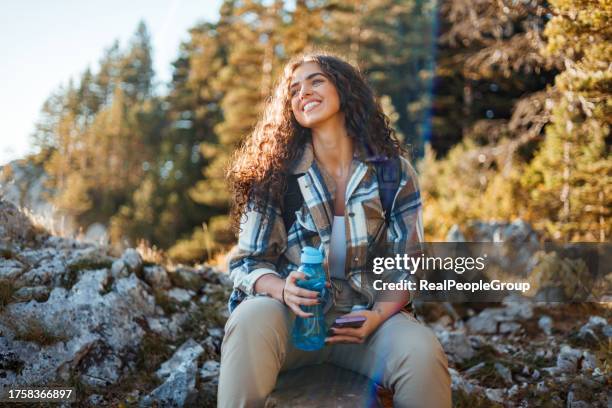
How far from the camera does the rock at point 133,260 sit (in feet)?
12.7

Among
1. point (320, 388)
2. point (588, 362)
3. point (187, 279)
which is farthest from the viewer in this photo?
point (187, 279)

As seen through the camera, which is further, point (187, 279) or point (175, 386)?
point (187, 279)

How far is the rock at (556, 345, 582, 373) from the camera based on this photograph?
3.49m

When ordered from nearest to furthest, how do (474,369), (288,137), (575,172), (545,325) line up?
(288,137) → (474,369) → (545,325) → (575,172)

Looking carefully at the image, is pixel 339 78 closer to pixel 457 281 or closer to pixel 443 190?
pixel 457 281

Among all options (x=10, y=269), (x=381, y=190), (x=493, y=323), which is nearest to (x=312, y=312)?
(x=381, y=190)

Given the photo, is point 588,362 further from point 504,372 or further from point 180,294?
point 180,294

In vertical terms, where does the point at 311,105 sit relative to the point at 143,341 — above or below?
above

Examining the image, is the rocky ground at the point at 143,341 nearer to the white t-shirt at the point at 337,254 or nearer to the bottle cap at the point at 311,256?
the white t-shirt at the point at 337,254

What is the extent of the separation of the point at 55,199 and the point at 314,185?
3116 cm

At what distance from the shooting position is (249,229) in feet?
8.20

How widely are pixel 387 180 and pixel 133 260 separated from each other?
92.6 inches

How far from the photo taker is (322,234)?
249 centimetres

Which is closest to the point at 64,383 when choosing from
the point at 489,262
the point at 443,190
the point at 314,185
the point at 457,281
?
the point at 314,185
